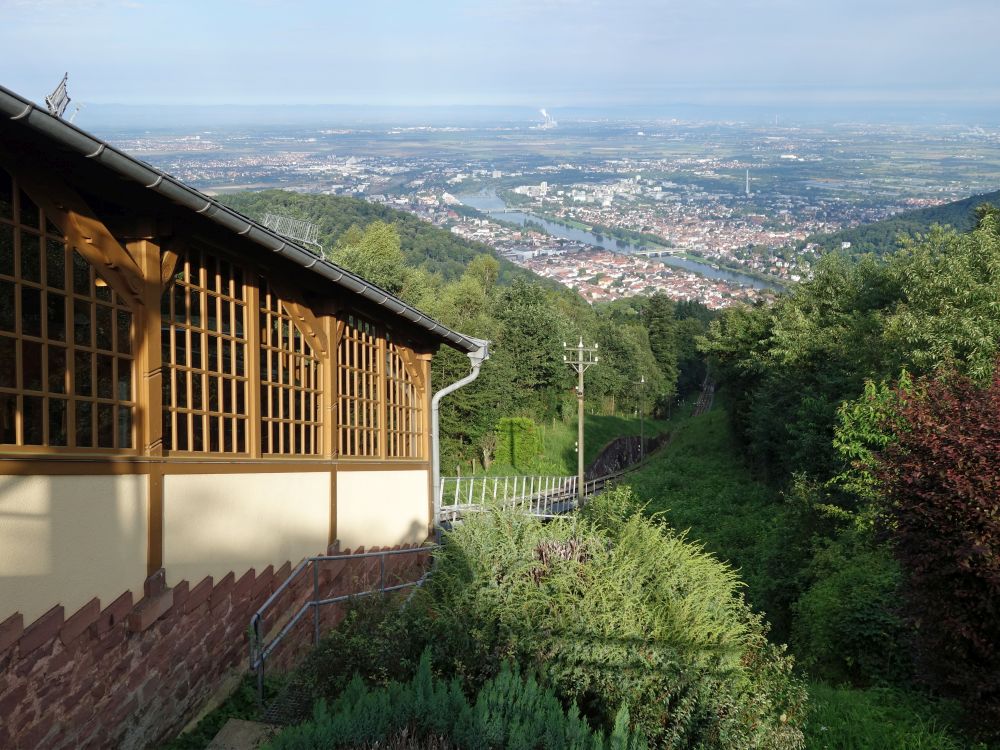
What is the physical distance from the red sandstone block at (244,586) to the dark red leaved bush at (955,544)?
18.7 feet

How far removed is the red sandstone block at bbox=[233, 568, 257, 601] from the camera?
364 inches

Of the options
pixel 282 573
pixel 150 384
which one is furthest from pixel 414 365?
pixel 150 384

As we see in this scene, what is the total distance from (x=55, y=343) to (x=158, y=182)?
1.31 meters

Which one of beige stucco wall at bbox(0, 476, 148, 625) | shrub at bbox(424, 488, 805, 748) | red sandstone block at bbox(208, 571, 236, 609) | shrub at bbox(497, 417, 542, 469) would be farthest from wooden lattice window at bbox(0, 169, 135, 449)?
shrub at bbox(497, 417, 542, 469)

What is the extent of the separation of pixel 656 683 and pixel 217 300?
16.6ft

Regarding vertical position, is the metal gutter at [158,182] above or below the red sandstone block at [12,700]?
above

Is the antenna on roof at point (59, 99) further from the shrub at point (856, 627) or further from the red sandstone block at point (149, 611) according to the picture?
the shrub at point (856, 627)

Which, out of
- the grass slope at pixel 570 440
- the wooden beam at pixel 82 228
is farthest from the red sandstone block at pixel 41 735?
the grass slope at pixel 570 440

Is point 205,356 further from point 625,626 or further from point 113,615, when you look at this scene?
point 625,626

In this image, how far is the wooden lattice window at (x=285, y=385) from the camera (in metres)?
10.5

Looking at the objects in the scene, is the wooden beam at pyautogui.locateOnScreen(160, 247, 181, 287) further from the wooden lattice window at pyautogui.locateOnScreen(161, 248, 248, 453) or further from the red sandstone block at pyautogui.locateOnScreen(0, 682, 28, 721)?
the red sandstone block at pyautogui.locateOnScreen(0, 682, 28, 721)

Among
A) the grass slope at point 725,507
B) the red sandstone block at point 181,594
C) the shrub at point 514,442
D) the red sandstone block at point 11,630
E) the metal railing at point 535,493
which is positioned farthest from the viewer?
the shrub at point 514,442

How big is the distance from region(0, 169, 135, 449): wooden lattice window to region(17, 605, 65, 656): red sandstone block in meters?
1.11

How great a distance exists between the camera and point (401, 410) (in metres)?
15.1
